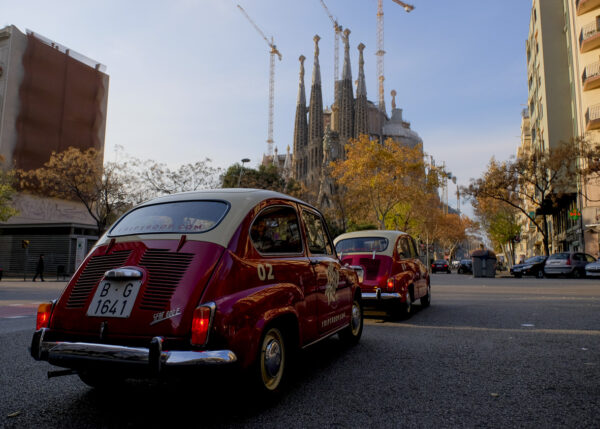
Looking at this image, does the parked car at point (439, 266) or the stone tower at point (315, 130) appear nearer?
the parked car at point (439, 266)

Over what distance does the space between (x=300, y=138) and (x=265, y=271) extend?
4373 inches

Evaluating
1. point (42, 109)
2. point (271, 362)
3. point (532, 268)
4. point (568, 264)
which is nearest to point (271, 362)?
point (271, 362)

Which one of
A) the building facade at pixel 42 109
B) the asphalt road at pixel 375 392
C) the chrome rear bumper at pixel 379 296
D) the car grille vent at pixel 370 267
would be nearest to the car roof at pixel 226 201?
the asphalt road at pixel 375 392

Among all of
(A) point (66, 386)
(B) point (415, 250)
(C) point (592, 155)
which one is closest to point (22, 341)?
(A) point (66, 386)

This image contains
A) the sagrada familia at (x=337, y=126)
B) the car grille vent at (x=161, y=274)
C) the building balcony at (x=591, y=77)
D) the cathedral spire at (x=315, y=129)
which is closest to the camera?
the car grille vent at (x=161, y=274)

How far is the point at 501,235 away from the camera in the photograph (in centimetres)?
5441

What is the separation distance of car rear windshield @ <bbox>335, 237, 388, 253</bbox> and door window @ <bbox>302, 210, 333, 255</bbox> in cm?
295

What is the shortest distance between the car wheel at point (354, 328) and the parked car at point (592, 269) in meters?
21.4

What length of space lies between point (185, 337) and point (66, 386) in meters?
1.93

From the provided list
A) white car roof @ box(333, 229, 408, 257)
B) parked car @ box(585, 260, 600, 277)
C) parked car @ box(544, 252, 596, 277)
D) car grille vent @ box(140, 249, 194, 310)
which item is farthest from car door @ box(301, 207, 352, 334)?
parked car @ box(544, 252, 596, 277)

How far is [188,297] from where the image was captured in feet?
10.2

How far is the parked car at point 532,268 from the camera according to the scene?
87.2 ft

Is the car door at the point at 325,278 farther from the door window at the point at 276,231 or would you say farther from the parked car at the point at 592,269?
the parked car at the point at 592,269

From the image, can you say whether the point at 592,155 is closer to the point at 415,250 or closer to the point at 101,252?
the point at 415,250
